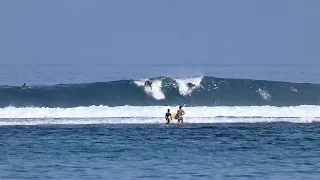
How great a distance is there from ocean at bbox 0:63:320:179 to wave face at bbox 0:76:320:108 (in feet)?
0.24

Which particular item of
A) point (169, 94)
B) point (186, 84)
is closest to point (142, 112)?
point (169, 94)

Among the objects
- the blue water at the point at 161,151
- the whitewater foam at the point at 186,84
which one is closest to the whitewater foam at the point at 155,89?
the whitewater foam at the point at 186,84

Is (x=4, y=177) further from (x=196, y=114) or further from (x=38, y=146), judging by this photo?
(x=196, y=114)

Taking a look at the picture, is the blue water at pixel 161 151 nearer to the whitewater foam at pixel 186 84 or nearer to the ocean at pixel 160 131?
the ocean at pixel 160 131

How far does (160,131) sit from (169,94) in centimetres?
1999

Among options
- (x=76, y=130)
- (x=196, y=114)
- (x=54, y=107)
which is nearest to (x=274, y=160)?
(x=76, y=130)

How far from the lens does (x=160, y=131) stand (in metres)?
41.9

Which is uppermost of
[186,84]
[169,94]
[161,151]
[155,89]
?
[186,84]

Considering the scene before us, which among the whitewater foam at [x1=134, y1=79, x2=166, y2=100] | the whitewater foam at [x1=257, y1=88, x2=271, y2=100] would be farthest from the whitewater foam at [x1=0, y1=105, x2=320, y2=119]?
the whitewater foam at [x1=257, y1=88, x2=271, y2=100]

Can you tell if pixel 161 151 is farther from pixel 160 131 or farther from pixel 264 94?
pixel 264 94

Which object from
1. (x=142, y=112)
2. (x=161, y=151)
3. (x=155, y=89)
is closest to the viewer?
(x=161, y=151)

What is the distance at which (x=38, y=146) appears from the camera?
3575cm

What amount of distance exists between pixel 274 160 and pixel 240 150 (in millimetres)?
3292

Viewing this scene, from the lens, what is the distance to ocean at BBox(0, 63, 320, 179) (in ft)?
94.7
